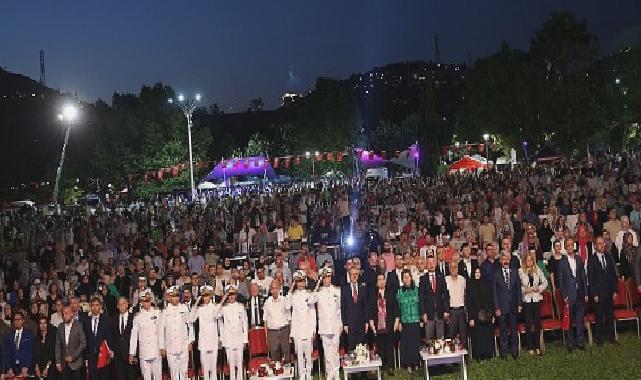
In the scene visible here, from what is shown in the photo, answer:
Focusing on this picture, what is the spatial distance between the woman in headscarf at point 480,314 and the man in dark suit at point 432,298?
444mm

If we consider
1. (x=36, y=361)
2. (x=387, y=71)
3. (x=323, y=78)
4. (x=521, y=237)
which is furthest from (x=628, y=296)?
(x=387, y=71)

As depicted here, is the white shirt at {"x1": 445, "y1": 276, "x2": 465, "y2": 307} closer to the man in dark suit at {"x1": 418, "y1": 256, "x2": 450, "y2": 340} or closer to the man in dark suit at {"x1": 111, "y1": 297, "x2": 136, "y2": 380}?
the man in dark suit at {"x1": 418, "y1": 256, "x2": 450, "y2": 340}

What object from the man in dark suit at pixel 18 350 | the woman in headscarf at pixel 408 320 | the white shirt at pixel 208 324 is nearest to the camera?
the man in dark suit at pixel 18 350

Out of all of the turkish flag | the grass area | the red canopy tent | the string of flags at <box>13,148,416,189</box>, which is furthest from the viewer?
the string of flags at <box>13,148,416,189</box>

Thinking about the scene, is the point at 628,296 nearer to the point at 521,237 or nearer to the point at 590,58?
the point at 521,237

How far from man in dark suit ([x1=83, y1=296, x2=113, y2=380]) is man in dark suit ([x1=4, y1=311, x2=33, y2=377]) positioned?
0.98 metres

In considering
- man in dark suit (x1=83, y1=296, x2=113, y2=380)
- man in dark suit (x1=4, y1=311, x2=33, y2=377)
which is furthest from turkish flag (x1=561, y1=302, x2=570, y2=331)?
man in dark suit (x1=4, y1=311, x2=33, y2=377)

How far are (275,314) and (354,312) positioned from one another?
54.8 inches

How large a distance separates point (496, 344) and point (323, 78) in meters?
57.9

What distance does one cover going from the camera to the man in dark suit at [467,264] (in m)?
13.2

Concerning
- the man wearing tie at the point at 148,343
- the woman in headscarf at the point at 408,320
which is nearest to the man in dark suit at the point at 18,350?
the man wearing tie at the point at 148,343

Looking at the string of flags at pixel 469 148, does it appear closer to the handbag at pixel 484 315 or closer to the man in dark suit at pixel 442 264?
the man in dark suit at pixel 442 264

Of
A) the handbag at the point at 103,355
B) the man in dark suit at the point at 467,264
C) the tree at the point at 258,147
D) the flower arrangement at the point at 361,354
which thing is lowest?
the flower arrangement at the point at 361,354

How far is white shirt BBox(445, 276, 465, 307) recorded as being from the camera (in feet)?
41.9
